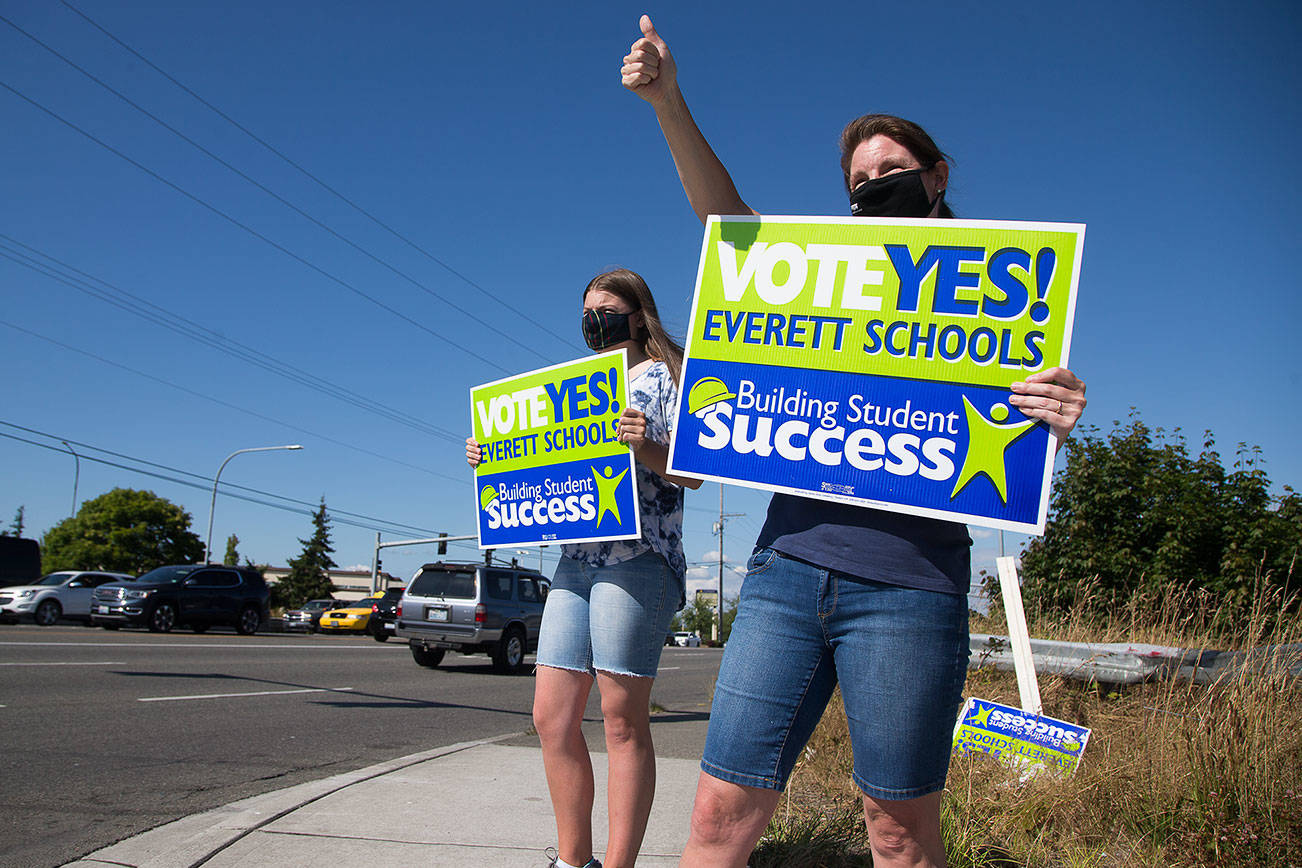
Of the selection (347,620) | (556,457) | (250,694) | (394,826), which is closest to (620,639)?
(556,457)

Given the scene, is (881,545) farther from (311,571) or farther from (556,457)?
(311,571)

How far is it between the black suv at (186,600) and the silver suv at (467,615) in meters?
8.43

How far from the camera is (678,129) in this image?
7.55 ft

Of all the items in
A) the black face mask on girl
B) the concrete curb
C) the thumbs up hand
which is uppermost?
the thumbs up hand

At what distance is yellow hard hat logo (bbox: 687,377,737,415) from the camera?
226 cm

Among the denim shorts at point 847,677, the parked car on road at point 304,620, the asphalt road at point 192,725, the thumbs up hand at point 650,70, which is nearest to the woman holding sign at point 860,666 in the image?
the denim shorts at point 847,677

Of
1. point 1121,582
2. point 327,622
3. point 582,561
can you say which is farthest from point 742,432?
point 327,622

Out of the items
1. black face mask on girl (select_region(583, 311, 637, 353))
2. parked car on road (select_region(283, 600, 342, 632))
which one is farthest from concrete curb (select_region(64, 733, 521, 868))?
parked car on road (select_region(283, 600, 342, 632))

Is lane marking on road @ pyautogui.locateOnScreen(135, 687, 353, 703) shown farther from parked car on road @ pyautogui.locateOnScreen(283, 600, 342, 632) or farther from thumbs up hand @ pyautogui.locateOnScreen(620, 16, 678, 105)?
A: parked car on road @ pyautogui.locateOnScreen(283, 600, 342, 632)

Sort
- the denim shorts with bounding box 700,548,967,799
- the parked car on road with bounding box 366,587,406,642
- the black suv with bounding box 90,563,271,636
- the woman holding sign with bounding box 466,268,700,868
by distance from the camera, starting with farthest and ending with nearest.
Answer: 1. the parked car on road with bounding box 366,587,406,642
2. the black suv with bounding box 90,563,271,636
3. the woman holding sign with bounding box 466,268,700,868
4. the denim shorts with bounding box 700,548,967,799

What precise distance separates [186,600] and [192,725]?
1589 cm

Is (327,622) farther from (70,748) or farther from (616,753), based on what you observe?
(616,753)

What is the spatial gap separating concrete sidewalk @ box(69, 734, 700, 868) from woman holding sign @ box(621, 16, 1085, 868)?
1787 millimetres

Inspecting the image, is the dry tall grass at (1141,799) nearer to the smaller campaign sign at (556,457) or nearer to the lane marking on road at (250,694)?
the smaller campaign sign at (556,457)
